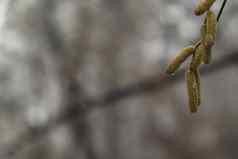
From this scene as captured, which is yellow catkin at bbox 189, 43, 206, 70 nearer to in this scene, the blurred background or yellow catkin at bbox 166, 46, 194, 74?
yellow catkin at bbox 166, 46, 194, 74

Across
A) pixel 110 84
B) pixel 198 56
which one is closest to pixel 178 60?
pixel 198 56

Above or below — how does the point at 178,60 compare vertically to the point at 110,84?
below

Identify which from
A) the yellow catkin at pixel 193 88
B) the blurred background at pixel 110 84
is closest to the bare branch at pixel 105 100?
the blurred background at pixel 110 84

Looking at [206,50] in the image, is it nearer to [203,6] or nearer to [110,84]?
[203,6]

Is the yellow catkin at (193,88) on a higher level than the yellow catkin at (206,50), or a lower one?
lower

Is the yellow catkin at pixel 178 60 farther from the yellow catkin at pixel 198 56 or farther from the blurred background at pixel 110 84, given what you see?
the blurred background at pixel 110 84

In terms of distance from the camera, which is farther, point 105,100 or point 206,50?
point 105,100

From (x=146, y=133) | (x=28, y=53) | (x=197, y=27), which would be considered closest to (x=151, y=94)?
(x=146, y=133)

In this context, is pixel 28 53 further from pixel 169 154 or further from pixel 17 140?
pixel 169 154
